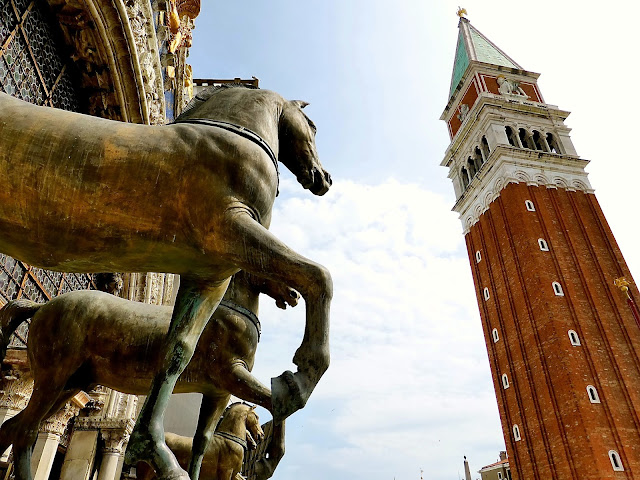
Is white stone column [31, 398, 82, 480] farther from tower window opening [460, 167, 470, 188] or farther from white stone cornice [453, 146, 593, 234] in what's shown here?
tower window opening [460, 167, 470, 188]

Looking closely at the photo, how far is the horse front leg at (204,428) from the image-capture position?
357cm

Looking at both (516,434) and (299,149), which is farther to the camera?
(516,434)

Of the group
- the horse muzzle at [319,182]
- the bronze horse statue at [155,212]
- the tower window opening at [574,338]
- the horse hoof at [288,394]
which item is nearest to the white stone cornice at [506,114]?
the tower window opening at [574,338]

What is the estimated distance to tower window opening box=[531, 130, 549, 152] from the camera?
→ 125 ft

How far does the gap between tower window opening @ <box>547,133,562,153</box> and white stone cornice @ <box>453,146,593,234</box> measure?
1651 millimetres

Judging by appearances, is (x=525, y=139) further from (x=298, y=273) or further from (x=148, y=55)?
(x=298, y=273)

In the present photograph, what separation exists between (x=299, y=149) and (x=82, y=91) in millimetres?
6646

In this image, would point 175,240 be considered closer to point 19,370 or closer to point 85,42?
point 19,370

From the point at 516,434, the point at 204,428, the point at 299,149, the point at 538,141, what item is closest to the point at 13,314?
the point at 204,428

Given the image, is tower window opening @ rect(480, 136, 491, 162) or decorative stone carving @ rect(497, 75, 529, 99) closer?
tower window opening @ rect(480, 136, 491, 162)

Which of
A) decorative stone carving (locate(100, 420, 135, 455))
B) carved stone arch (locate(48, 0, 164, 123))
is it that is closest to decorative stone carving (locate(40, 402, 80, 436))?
decorative stone carving (locate(100, 420, 135, 455))

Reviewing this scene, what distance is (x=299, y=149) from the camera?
3.40 meters

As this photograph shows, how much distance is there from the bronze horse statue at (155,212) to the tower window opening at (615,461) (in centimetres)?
2809

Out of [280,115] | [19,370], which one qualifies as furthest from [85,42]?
[280,115]
